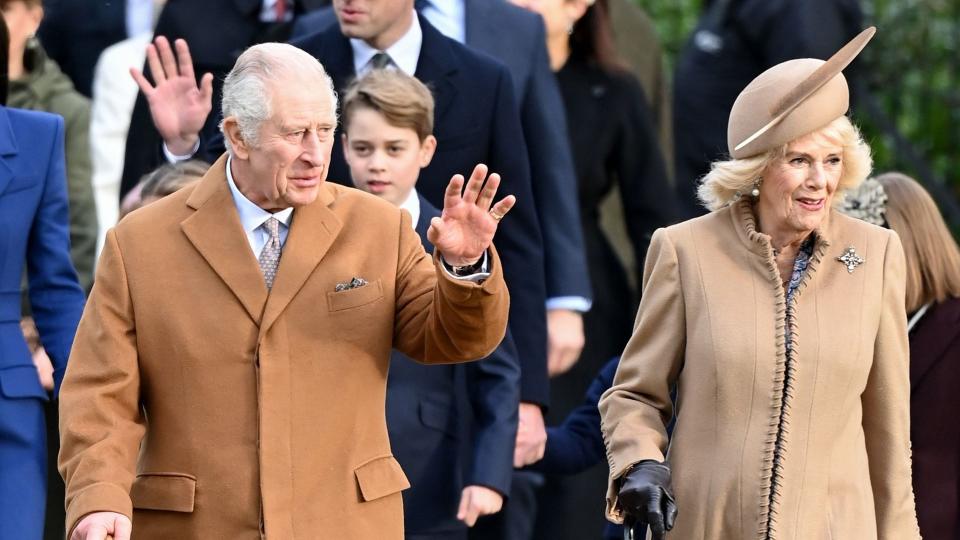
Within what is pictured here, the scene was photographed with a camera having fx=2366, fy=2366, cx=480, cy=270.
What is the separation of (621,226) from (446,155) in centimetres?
288

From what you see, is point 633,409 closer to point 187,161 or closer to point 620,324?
point 187,161

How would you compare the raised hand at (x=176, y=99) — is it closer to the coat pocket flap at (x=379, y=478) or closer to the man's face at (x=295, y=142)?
the man's face at (x=295, y=142)

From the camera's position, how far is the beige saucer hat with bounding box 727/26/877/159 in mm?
5648

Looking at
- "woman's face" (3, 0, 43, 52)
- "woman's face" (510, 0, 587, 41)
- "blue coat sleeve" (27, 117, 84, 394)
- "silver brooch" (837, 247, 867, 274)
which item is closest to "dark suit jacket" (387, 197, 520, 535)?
"blue coat sleeve" (27, 117, 84, 394)

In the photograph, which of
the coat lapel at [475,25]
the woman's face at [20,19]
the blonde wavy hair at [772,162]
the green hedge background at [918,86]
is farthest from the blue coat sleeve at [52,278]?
the green hedge background at [918,86]

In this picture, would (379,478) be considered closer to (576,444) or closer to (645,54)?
(576,444)

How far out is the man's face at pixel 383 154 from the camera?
6.57 m

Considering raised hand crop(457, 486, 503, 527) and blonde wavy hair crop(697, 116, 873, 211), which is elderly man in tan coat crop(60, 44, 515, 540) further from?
raised hand crop(457, 486, 503, 527)

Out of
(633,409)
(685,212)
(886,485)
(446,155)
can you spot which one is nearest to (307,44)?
(446,155)

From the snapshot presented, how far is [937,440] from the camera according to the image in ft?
21.2

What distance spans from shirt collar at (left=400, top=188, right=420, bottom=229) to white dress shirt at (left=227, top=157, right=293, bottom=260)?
1.12 metres

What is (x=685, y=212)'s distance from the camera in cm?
983

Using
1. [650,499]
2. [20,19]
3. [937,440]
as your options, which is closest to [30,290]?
[20,19]

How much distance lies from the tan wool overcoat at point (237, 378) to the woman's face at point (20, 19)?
8.58ft
